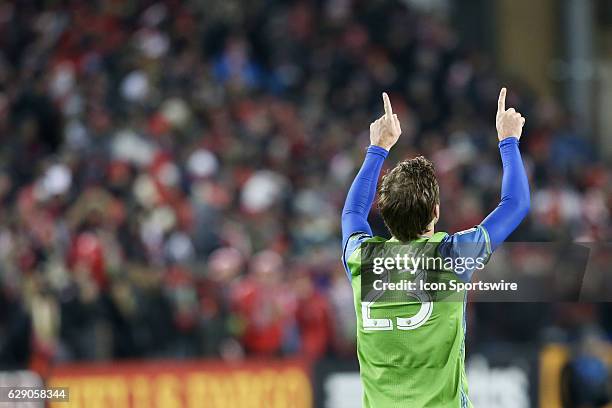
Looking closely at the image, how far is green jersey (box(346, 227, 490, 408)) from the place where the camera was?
397cm

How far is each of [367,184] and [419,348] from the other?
2.01ft

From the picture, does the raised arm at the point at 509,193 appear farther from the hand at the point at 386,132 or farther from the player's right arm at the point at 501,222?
the hand at the point at 386,132

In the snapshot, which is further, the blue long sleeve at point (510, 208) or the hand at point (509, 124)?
the hand at point (509, 124)

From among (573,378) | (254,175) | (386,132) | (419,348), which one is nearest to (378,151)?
(386,132)

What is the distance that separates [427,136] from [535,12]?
536 centimetres

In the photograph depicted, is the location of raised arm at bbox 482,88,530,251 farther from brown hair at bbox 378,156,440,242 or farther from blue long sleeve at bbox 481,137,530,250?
brown hair at bbox 378,156,440,242

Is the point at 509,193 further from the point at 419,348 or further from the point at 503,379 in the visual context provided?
the point at 503,379

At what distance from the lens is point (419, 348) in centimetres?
397

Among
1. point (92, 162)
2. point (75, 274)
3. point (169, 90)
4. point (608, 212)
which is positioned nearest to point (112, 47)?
point (169, 90)

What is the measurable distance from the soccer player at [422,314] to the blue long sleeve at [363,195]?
7.7 inches

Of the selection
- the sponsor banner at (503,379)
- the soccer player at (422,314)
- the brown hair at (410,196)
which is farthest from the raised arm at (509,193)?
the sponsor banner at (503,379)

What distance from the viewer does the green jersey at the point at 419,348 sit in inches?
156

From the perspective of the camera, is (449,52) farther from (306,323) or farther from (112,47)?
(306,323)

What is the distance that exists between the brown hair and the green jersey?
9cm
